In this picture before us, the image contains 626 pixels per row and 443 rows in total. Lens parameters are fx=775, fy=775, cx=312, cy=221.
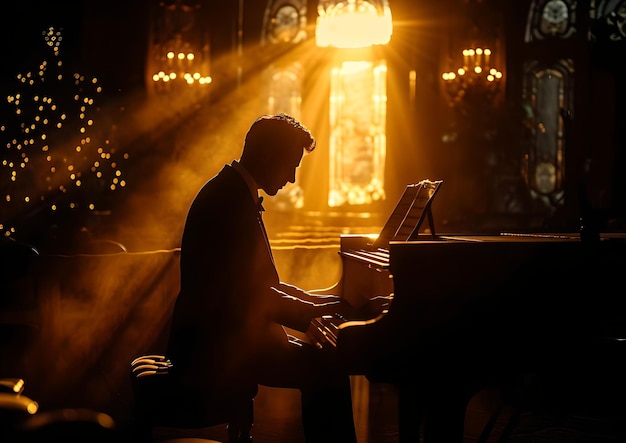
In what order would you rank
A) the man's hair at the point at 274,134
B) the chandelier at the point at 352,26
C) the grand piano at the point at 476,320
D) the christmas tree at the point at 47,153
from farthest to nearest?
1. the chandelier at the point at 352,26
2. the christmas tree at the point at 47,153
3. the man's hair at the point at 274,134
4. the grand piano at the point at 476,320

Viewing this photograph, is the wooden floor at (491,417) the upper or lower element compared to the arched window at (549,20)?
lower

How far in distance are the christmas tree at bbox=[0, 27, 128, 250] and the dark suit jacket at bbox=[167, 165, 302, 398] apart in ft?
17.7

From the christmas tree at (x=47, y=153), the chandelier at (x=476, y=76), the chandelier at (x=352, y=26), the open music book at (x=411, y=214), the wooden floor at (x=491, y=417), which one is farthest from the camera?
the chandelier at (x=476, y=76)

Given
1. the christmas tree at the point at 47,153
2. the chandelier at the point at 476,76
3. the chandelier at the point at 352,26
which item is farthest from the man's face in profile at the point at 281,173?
the chandelier at the point at 476,76

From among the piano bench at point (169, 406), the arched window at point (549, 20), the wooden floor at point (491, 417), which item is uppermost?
the arched window at point (549, 20)

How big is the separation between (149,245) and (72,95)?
1.91m

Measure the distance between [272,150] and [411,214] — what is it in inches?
23.2

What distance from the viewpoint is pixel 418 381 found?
2.44 m

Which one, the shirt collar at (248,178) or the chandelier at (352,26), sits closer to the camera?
the shirt collar at (248,178)

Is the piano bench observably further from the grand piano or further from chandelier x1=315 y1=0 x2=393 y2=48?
chandelier x1=315 y1=0 x2=393 y2=48

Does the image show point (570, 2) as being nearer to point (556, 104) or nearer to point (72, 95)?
point (556, 104)

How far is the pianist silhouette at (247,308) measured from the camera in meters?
2.48

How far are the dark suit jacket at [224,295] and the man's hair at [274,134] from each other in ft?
0.47

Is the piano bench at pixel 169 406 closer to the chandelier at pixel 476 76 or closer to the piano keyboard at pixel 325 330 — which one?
the piano keyboard at pixel 325 330
